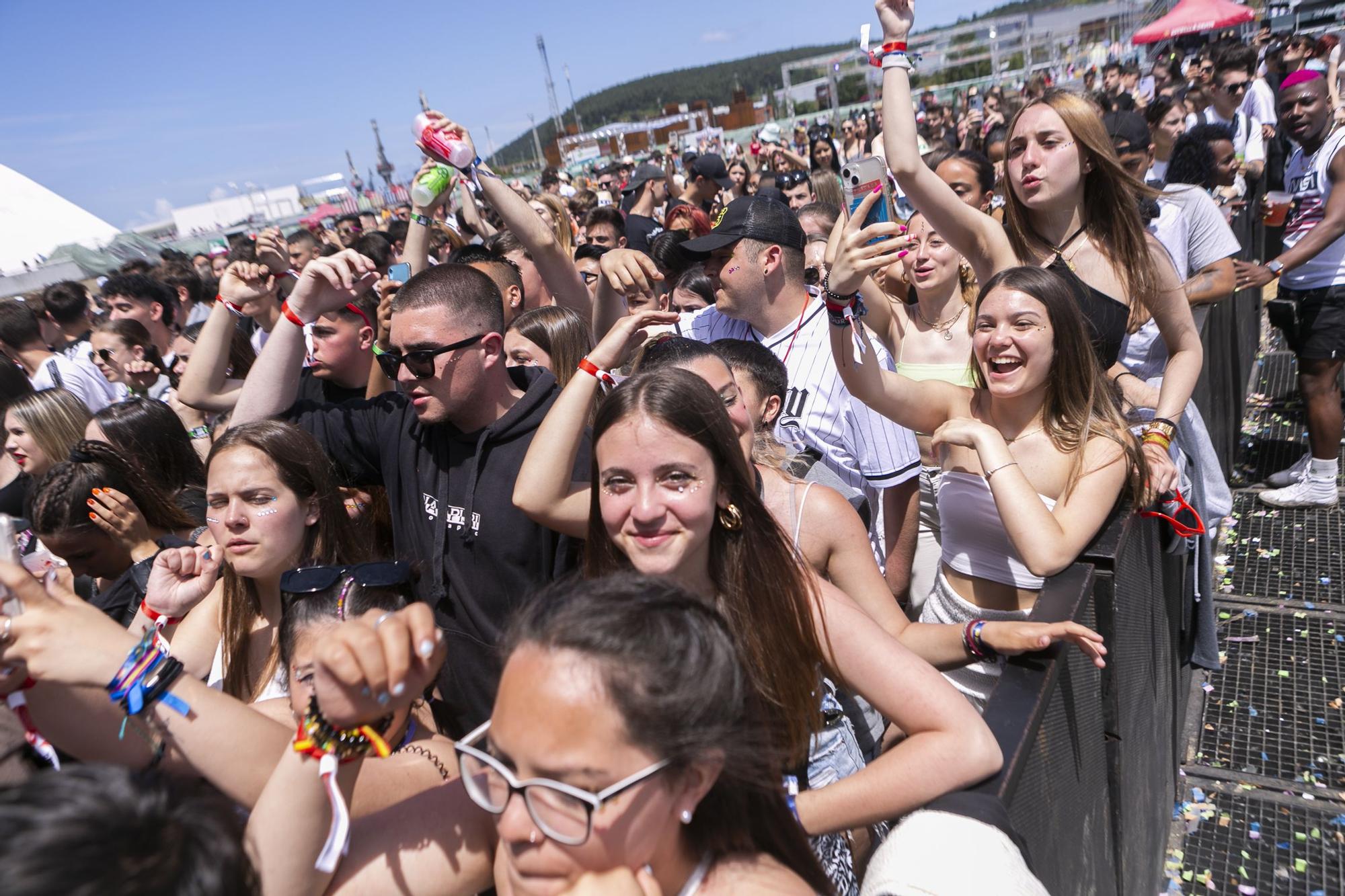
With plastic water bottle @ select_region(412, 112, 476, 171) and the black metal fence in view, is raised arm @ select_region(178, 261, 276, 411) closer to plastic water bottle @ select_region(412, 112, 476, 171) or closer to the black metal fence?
plastic water bottle @ select_region(412, 112, 476, 171)

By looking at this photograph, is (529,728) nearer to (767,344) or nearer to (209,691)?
(209,691)

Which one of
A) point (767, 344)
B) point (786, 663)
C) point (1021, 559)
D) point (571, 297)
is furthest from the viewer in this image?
point (571, 297)

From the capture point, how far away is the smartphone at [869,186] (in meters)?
2.77

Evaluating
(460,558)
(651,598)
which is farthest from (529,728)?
(460,558)

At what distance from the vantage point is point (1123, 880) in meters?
2.35

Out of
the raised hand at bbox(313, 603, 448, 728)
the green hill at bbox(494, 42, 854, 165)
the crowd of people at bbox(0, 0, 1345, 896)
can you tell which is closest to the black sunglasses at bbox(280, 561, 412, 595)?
the crowd of people at bbox(0, 0, 1345, 896)

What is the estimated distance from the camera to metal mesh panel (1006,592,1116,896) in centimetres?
159

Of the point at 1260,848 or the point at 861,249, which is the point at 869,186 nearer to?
the point at 861,249

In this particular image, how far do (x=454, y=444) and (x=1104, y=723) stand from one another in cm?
207

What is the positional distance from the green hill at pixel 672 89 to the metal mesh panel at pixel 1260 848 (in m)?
156

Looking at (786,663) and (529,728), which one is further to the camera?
(786,663)

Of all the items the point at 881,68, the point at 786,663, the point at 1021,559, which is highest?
the point at 881,68

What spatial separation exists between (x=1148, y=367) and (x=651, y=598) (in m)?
3.35

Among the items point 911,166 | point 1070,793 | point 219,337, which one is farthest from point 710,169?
point 1070,793
